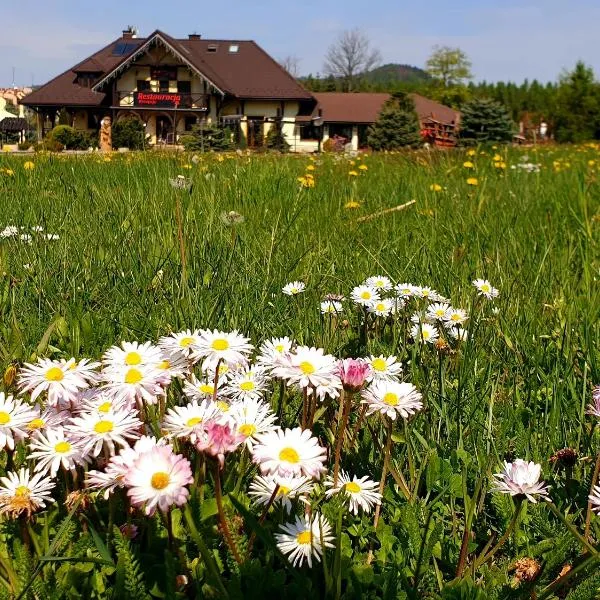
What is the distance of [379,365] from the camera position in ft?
3.82

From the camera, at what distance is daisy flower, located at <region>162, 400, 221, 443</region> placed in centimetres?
87

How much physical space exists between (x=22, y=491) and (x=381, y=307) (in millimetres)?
1056

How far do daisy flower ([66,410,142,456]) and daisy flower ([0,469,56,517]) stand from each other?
0.22 ft

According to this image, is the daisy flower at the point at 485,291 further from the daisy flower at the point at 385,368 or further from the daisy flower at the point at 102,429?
the daisy flower at the point at 102,429

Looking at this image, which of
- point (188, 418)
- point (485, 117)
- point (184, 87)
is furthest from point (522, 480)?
point (184, 87)

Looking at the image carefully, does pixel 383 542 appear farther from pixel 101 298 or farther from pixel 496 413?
pixel 101 298

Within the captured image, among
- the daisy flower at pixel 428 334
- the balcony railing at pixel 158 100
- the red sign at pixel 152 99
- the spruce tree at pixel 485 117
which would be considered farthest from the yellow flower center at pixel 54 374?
the red sign at pixel 152 99

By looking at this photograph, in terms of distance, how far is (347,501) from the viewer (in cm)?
101

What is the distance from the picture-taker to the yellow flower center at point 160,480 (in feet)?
2.38

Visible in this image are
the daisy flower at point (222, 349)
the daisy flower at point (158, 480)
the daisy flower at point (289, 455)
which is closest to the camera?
the daisy flower at point (158, 480)

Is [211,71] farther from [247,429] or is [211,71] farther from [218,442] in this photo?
[218,442]

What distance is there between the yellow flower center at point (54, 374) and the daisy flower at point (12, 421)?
58mm

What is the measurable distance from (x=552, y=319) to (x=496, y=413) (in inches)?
27.7

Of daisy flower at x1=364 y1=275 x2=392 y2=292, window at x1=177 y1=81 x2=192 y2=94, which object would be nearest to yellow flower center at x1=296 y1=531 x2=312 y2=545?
daisy flower at x1=364 y1=275 x2=392 y2=292
